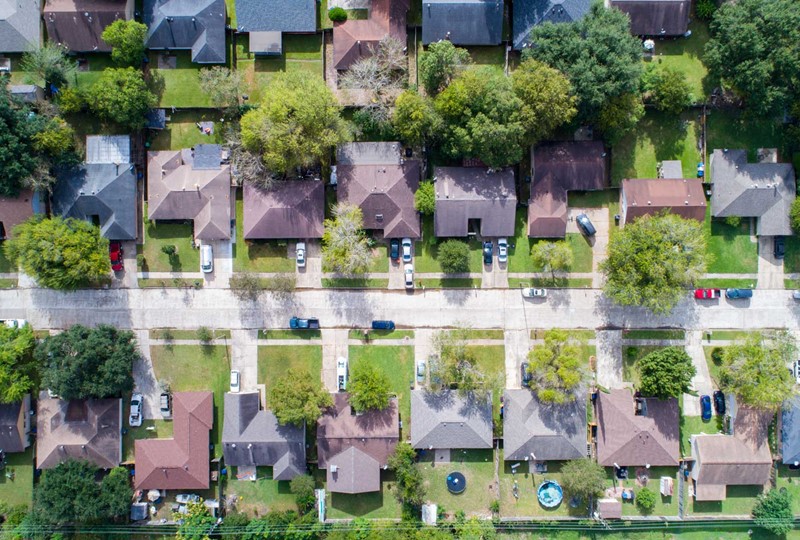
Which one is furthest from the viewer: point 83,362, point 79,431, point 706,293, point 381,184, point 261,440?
point 706,293

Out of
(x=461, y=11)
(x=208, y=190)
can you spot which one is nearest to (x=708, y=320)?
(x=461, y=11)

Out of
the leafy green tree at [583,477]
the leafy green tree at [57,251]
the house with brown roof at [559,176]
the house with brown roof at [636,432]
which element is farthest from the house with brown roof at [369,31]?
the leafy green tree at [583,477]

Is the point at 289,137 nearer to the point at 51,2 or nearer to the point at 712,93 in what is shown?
the point at 51,2

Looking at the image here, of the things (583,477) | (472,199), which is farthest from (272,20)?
(583,477)

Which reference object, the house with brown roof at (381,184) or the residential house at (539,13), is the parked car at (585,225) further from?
the residential house at (539,13)

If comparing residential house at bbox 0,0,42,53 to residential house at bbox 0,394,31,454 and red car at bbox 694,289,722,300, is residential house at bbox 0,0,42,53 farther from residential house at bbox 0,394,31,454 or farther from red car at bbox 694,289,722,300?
red car at bbox 694,289,722,300

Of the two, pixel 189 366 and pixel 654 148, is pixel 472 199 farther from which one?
pixel 189 366
